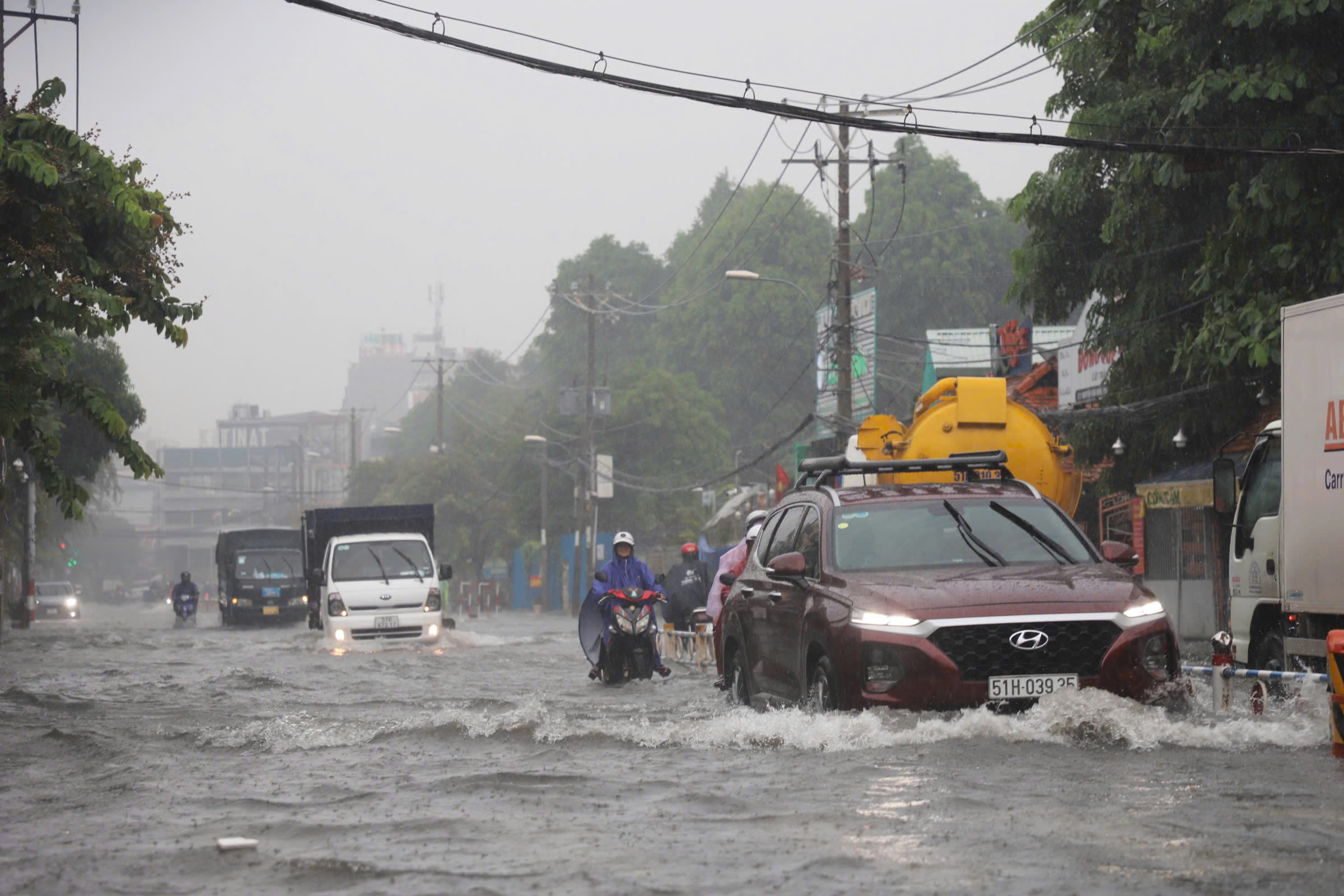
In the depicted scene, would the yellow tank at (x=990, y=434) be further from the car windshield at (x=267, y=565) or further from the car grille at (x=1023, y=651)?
the car windshield at (x=267, y=565)

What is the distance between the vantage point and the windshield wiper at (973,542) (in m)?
9.68

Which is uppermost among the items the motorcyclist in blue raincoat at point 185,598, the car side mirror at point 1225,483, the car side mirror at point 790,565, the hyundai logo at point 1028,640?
the car side mirror at point 1225,483

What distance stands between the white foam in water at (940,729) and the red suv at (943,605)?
14 centimetres

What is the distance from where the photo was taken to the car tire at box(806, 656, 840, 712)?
9.03 meters

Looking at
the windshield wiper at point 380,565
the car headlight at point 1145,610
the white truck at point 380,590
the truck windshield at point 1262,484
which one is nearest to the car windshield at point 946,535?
the car headlight at point 1145,610

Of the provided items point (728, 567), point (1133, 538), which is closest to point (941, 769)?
point (728, 567)

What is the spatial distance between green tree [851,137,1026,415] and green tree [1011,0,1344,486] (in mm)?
42544

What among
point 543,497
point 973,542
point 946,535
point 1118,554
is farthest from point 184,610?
point 1118,554

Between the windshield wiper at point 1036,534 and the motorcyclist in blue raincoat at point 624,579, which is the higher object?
the windshield wiper at point 1036,534

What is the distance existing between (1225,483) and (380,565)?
14.4m

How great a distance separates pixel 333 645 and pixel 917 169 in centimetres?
5088

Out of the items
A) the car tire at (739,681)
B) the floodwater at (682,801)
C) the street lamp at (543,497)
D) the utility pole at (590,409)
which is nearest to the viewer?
the floodwater at (682,801)

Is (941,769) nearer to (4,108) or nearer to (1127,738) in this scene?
(1127,738)

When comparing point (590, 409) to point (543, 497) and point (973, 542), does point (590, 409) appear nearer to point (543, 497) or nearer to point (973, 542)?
point (543, 497)
